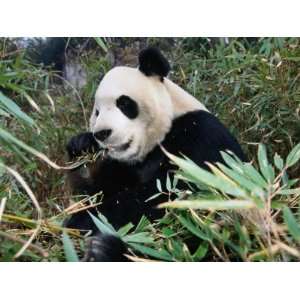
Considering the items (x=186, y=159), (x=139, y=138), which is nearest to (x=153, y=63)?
(x=139, y=138)

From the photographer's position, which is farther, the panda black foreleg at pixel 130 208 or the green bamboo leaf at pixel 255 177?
the panda black foreleg at pixel 130 208

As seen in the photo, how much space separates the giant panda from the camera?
92.1 inches

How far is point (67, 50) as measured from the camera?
101 inches

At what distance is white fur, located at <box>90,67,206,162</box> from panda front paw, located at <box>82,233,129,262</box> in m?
0.90

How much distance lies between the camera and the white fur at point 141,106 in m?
2.42

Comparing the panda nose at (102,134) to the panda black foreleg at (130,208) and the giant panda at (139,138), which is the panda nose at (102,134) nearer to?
the giant panda at (139,138)

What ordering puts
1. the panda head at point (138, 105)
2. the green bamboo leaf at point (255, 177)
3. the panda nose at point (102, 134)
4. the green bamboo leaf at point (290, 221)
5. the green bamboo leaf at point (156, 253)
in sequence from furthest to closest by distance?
the panda head at point (138, 105)
the panda nose at point (102, 134)
the green bamboo leaf at point (156, 253)
the green bamboo leaf at point (255, 177)
the green bamboo leaf at point (290, 221)

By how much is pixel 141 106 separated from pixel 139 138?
0.12 metres

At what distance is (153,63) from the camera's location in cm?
247

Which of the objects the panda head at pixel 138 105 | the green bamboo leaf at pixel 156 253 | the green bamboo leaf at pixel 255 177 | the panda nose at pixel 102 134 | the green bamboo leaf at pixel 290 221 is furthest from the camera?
the panda head at pixel 138 105

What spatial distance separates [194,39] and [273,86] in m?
0.44

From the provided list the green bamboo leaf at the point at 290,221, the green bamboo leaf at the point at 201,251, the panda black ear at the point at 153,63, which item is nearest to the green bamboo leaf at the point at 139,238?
the green bamboo leaf at the point at 201,251
